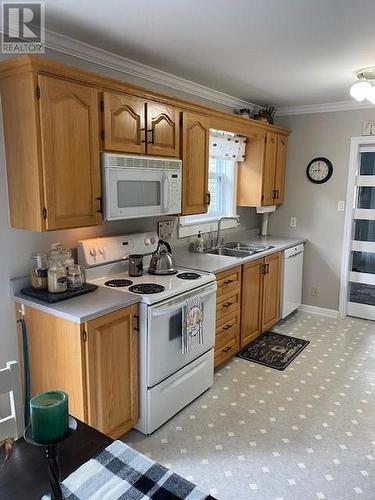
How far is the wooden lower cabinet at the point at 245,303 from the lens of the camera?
3.04 meters

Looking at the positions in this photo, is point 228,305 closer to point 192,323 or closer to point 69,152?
point 192,323

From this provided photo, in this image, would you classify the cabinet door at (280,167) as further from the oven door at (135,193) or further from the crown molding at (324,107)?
the oven door at (135,193)

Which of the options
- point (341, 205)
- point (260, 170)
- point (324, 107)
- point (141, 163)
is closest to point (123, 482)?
point (141, 163)

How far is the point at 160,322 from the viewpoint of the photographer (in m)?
2.27

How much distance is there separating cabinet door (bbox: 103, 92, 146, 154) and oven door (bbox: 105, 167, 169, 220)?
15 cm

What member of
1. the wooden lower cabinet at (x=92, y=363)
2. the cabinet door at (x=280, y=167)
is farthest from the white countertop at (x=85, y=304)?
the cabinet door at (x=280, y=167)

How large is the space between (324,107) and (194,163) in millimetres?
2015

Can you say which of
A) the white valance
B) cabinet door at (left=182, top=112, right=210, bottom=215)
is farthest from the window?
cabinet door at (left=182, top=112, right=210, bottom=215)

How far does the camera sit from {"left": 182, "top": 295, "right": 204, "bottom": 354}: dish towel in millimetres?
2432

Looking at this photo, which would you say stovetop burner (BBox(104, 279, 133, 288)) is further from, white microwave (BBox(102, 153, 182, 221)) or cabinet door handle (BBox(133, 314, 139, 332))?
white microwave (BBox(102, 153, 182, 221))

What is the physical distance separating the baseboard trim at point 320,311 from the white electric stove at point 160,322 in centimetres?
218

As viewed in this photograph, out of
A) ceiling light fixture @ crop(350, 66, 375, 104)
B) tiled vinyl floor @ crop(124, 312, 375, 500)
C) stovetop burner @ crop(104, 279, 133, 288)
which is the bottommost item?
tiled vinyl floor @ crop(124, 312, 375, 500)

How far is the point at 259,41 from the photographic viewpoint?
226 centimetres

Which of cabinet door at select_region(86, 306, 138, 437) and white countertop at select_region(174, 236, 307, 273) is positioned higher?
white countertop at select_region(174, 236, 307, 273)
